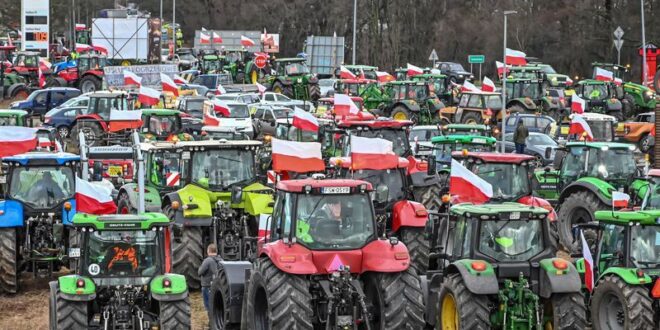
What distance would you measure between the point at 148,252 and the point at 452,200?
602 cm

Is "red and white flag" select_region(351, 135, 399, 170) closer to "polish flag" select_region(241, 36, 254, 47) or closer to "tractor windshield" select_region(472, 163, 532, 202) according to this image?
"tractor windshield" select_region(472, 163, 532, 202)

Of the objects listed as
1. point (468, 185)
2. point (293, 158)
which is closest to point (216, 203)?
point (293, 158)

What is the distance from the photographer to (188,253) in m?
19.9

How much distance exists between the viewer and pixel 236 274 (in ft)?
52.7

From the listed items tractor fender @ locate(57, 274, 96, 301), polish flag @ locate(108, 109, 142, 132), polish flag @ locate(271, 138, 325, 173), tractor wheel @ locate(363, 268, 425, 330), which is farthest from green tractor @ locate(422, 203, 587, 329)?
polish flag @ locate(108, 109, 142, 132)

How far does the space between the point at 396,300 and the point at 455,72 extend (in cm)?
5092

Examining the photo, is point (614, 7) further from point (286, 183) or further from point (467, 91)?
point (286, 183)

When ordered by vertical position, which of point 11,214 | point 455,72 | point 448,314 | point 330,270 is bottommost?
point 448,314

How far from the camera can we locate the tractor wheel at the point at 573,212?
2309 cm

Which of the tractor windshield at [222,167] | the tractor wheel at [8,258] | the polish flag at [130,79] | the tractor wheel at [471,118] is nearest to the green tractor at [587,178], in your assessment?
the tractor windshield at [222,167]

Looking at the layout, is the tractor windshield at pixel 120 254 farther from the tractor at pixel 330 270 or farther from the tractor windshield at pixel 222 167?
the tractor windshield at pixel 222 167

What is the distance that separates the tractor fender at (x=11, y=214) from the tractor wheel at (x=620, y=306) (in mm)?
8967

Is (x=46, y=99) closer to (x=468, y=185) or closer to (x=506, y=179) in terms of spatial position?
(x=506, y=179)

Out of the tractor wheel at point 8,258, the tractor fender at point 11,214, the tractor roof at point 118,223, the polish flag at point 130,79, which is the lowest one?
the tractor wheel at point 8,258
